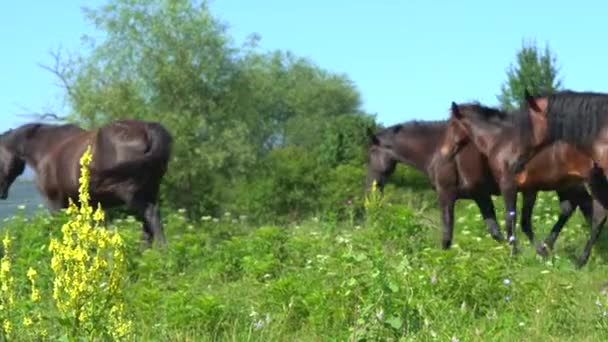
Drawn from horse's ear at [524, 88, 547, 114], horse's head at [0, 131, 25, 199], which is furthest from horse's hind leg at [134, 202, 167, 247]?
horse's ear at [524, 88, 547, 114]

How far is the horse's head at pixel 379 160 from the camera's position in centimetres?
1571

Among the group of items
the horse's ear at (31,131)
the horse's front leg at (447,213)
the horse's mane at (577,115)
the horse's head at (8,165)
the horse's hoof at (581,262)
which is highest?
the horse's mane at (577,115)

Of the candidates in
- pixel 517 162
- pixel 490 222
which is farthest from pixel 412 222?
pixel 490 222

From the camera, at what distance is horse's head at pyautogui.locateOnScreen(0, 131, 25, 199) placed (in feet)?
49.2

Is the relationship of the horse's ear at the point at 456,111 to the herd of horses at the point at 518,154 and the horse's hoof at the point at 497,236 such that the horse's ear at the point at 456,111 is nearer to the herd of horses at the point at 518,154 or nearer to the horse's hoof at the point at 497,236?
the herd of horses at the point at 518,154

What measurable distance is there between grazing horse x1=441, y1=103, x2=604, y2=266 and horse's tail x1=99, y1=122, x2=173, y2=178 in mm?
3739

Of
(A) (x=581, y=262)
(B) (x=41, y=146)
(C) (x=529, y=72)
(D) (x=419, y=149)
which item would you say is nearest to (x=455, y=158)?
(D) (x=419, y=149)

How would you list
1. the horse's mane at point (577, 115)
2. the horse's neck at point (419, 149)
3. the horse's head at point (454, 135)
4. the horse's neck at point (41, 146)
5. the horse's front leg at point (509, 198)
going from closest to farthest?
1. the horse's mane at point (577, 115)
2. the horse's front leg at point (509, 198)
3. the horse's head at point (454, 135)
4. the horse's neck at point (41, 146)
5. the horse's neck at point (419, 149)

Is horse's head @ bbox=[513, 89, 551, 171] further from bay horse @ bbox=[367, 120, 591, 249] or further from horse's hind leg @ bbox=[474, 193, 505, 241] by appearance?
horse's hind leg @ bbox=[474, 193, 505, 241]

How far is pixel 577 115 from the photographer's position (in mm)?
9695

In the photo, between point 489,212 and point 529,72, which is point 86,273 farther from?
point 529,72

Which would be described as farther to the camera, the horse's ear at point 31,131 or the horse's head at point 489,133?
the horse's ear at point 31,131

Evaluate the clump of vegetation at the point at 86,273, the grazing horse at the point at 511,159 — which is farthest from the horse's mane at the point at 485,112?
the clump of vegetation at the point at 86,273

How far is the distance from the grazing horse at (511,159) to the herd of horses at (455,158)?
0.01 meters
